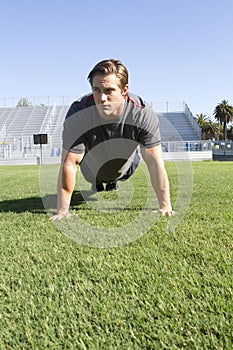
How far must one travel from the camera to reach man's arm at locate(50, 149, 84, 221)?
2.96 metres

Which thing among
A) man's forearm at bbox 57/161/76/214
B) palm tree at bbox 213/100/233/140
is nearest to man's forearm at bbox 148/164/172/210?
man's forearm at bbox 57/161/76/214

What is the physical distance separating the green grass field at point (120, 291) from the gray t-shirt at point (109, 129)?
0.87 meters

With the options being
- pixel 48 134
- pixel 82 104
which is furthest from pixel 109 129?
pixel 48 134

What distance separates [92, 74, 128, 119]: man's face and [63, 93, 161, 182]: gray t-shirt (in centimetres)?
9

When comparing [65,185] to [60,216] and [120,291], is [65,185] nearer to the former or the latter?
[60,216]

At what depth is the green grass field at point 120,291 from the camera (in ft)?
3.79

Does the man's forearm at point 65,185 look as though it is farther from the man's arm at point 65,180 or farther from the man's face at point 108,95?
the man's face at point 108,95

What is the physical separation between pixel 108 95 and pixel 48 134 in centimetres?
3091

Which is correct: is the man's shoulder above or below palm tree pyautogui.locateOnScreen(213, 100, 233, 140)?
below

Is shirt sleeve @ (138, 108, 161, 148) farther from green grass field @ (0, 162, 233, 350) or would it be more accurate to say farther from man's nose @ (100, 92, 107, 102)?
green grass field @ (0, 162, 233, 350)

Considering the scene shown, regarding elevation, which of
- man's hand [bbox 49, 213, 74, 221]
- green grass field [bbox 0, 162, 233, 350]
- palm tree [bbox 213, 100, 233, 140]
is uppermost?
palm tree [bbox 213, 100, 233, 140]

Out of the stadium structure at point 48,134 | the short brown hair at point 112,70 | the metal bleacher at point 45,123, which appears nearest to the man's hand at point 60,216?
the short brown hair at point 112,70

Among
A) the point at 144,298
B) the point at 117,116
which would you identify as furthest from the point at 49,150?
the point at 144,298

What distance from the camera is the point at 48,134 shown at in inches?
1292
